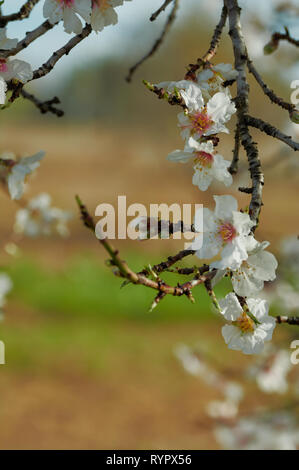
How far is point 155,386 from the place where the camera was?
4570 mm

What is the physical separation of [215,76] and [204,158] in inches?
8.3

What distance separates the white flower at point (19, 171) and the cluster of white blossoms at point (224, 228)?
1.02ft

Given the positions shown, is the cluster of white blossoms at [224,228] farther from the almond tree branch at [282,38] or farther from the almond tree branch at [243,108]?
the almond tree branch at [282,38]

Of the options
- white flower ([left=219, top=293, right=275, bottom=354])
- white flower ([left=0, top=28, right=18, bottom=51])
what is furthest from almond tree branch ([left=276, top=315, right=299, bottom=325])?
white flower ([left=0, top=28, right=18, bottom=51])

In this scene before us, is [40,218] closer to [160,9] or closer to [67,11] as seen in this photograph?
[160,9]

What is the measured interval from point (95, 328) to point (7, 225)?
496 cm

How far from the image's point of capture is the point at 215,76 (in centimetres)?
92

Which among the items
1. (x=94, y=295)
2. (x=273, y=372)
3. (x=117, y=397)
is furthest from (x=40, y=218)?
(x=94, y=295)

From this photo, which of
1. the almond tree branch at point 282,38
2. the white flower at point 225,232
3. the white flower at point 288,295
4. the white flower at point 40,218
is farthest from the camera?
the white flower at point 288,295

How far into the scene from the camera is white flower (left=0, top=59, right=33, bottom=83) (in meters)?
0.85

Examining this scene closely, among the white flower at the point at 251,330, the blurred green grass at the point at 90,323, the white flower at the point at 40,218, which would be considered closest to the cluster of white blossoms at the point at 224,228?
the white flower at the point at 251,330

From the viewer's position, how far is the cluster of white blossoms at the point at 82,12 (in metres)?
0.90

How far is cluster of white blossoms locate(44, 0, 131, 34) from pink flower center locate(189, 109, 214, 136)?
0.78 feet

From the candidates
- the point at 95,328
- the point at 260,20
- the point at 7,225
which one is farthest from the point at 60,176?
the point at 260,20
